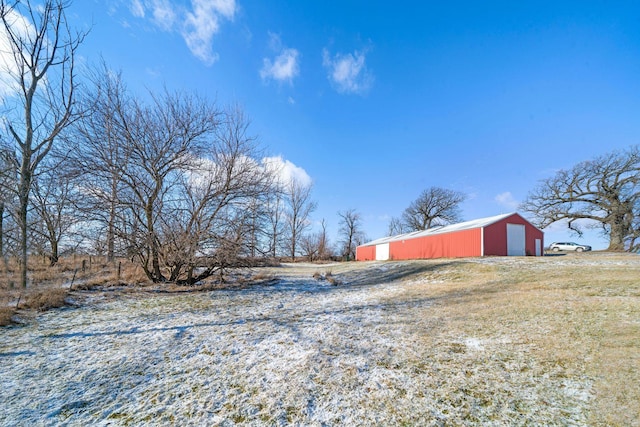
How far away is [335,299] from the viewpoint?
7379mm

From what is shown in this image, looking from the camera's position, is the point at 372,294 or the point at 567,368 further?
the point at 372,294

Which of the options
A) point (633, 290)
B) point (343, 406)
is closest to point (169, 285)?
point (343, 406)

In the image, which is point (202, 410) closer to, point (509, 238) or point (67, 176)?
point (67, 176)

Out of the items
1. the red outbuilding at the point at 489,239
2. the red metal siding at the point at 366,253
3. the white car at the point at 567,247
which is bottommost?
the red metal siding at the point at 366,253

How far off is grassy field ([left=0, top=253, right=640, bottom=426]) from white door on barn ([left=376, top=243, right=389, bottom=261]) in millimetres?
23286

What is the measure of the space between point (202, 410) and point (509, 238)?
22016mm

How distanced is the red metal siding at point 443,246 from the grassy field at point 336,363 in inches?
503

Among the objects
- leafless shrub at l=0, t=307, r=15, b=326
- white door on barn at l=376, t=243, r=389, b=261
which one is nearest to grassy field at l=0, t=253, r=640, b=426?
leafless shrub at l=0, t=307, r=15, b=326

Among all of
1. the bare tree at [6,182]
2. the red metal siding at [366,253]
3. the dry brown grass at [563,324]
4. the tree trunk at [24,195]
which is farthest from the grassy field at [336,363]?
the red metal siding at [366,253]

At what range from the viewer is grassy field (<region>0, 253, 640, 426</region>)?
2.39 metres

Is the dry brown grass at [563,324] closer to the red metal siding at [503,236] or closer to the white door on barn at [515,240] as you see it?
the red metal siding at [503,236]

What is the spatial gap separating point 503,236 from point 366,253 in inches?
718

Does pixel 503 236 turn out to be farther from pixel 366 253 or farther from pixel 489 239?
pixel 366 253

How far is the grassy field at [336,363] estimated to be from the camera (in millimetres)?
2395
